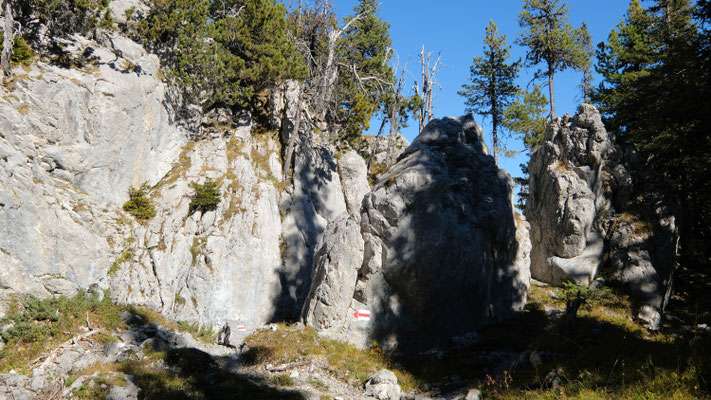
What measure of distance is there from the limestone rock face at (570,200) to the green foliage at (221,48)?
55.9ft

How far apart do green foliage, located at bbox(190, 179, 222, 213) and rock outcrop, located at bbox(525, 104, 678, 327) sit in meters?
19.1

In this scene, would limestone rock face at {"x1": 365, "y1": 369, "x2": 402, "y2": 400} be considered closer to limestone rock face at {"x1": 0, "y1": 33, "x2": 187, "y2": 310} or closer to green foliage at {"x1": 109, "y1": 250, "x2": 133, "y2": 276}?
limestone rock face at {"x1": 0, "y1": 33, "x2": 187, "y2": 310}

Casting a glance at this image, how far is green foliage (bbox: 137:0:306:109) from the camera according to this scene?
75.0 feet

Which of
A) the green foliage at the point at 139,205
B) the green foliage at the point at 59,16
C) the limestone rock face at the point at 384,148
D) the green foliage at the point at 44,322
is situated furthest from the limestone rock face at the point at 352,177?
the green foliage at the point at 59,16

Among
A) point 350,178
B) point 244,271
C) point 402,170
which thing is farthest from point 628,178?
point 244,271

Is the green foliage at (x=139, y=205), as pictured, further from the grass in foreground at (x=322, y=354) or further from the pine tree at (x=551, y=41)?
the pine tree at (x=551, y=41)

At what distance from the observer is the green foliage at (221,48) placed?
22.9m

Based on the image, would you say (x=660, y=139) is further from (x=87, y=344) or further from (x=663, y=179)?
(x=87, y=344)

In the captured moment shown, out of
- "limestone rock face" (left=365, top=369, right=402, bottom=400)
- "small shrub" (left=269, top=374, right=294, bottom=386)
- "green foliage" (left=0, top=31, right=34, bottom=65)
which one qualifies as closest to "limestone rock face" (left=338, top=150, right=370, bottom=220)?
"limestone rock face" (left=365, top=369, right=402, bottom=400)

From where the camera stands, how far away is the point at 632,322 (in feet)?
60.0

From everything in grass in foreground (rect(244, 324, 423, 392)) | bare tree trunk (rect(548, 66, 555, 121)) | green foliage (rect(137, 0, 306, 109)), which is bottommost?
grass in foreground (rect(244, 324, 423, 392))

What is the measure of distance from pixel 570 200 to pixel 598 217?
191cm

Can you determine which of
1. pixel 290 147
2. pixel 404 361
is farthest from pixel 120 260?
pixel 404 361

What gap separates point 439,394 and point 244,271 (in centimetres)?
1220
